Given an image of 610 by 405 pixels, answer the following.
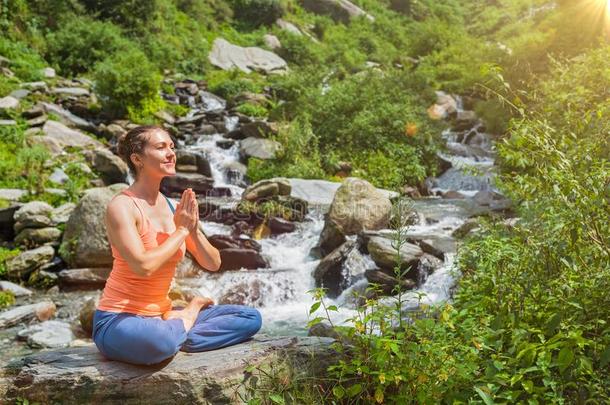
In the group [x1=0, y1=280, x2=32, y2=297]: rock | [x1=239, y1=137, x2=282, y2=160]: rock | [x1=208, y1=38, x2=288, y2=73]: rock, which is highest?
[x1=0, y1=280, x2=32, y2=297]: rock

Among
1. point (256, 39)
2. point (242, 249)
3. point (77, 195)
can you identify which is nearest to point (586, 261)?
point (242, 249)

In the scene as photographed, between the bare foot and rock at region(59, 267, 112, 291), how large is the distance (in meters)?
5.80

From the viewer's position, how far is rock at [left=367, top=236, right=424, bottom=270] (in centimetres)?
835

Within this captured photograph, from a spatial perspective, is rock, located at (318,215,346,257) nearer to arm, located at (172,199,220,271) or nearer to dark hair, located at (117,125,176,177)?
arm, located at (172,199,220,271)

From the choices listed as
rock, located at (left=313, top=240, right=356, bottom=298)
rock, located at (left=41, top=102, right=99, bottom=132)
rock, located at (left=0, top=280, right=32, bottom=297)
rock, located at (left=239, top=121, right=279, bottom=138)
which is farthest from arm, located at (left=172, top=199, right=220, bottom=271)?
rock, located at (left=239, top=121, right=279, bottom=138)

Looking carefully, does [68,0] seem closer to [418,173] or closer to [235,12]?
[235,12]

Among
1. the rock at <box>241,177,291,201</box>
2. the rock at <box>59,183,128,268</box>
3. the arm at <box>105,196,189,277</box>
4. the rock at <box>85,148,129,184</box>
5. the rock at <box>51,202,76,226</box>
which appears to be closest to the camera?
the arm at <box>105,196,189,277</box>

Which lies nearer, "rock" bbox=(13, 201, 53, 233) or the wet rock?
"rock" bbox=(13, 201, 53, 233)

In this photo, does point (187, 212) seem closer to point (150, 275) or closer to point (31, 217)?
point (150, 275)

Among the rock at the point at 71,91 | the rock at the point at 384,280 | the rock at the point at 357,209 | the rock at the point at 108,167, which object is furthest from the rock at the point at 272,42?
the rock at the point at 384,280

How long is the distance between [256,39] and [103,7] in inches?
363

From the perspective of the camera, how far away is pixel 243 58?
26.8 m

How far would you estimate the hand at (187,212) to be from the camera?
3049mm

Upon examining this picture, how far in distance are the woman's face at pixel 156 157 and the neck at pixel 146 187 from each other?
0.10ft
